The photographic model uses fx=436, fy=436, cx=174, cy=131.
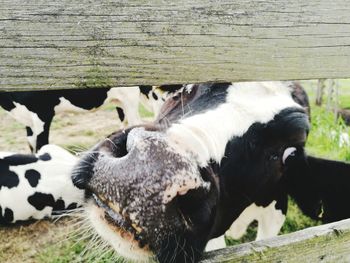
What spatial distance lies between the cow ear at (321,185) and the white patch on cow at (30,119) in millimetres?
3613

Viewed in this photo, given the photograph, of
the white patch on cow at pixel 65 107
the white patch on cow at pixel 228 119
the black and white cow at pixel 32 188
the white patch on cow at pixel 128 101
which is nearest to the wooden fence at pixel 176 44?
the white patch on cow at pixel 228 119

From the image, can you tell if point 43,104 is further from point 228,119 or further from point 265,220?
point 228,119

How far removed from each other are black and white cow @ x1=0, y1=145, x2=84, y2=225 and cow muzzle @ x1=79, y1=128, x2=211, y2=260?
284 cm

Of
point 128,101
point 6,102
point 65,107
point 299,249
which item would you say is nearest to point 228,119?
point 299,249

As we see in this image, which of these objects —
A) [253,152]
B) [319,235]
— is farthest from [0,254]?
[319,235]

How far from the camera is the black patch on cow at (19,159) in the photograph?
4348 millimetres

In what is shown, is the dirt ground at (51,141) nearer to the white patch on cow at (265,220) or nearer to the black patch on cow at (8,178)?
the black patch on cow at (8,178)

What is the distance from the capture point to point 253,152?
2041 millimetres

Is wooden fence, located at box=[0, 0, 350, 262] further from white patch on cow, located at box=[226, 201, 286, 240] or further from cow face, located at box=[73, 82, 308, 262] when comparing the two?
white patch on cow, located at box=[226, 201, 286, 240]

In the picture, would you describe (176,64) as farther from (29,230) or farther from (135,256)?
(29,230)

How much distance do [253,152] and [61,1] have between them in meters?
1.29

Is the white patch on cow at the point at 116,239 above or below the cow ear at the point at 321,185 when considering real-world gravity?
above

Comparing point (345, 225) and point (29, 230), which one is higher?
point (345, 225)

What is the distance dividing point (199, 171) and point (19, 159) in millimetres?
3432
